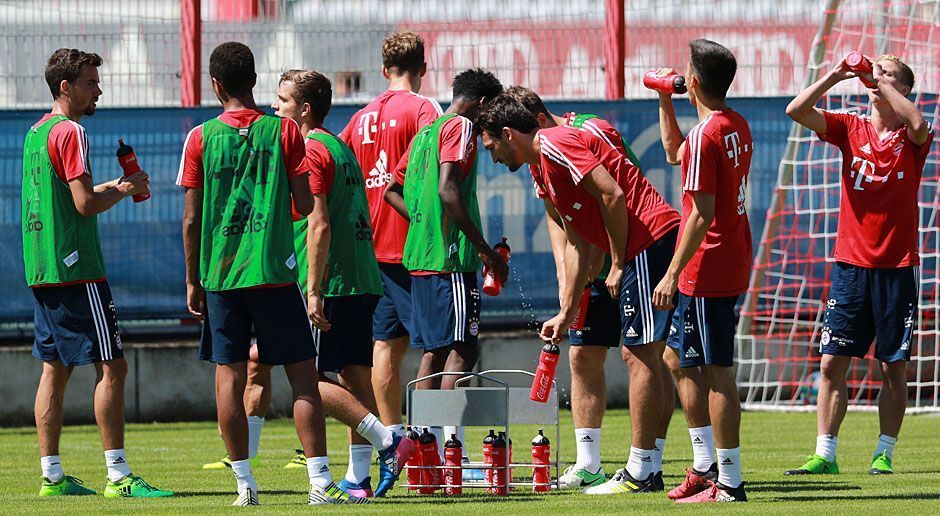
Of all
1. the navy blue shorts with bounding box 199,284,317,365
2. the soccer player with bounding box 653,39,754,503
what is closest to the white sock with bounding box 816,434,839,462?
the soccer player with bounding box 653,39,754,503

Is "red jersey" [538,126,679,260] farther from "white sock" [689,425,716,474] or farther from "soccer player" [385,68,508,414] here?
"white sock" [689,425,716,474]

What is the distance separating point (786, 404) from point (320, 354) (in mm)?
7062

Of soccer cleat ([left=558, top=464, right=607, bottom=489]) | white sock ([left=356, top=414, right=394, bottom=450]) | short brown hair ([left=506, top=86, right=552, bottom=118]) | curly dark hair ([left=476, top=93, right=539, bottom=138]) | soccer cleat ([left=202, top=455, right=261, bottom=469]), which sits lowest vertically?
soccer cleat ([left=202, top=455, right=261, bottom=469])

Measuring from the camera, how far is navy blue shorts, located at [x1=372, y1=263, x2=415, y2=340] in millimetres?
9773

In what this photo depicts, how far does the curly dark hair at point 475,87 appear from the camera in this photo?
9391mm

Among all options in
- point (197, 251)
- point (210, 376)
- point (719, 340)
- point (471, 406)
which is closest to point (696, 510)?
point (719, 340)

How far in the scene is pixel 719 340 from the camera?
776cm

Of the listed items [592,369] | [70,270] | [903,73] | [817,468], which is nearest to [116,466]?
[70,270]

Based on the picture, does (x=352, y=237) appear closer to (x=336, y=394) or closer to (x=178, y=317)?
(x=336, y=394)

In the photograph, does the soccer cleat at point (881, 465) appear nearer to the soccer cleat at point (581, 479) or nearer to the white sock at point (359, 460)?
the soccer cleat at point (581, 479)

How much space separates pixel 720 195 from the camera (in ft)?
25.7

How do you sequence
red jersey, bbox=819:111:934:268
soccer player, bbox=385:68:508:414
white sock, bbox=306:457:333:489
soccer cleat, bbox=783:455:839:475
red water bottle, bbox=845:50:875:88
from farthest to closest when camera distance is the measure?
red jersey, bbox=819:111:934:268 → soccer cleat, bbox=783:455:839:475 → soccer player, bbox=385:68:508:414 → red water bottle, bbox=845:50:875:88 → white sock, bbox=306:457:333:489

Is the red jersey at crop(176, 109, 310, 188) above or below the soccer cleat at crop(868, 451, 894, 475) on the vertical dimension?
above

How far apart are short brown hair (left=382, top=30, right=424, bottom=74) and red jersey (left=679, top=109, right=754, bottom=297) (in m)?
2.61
